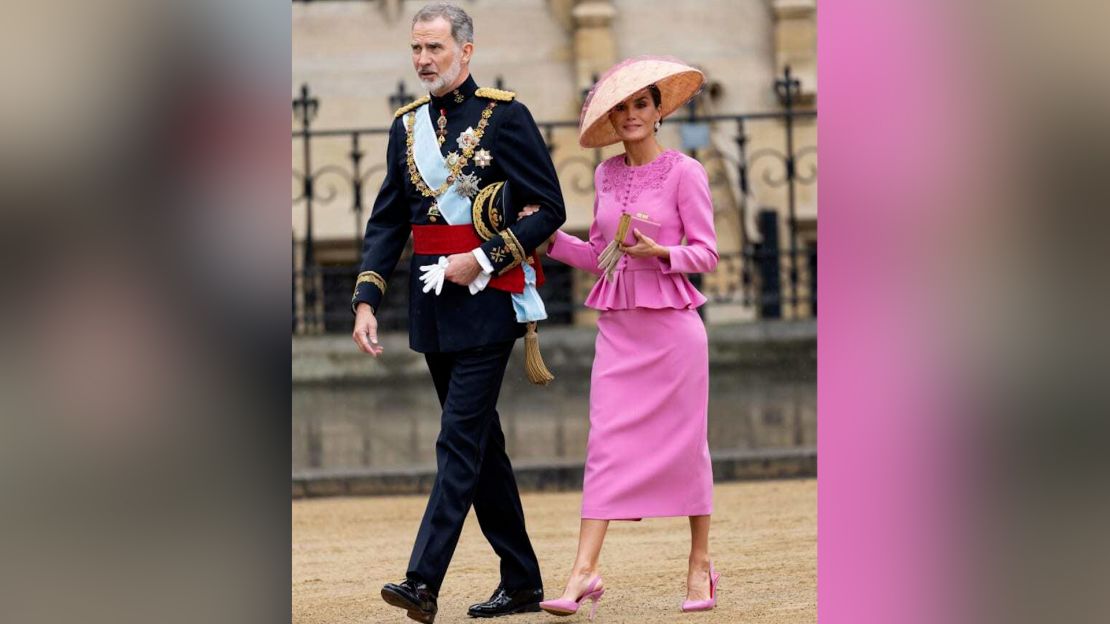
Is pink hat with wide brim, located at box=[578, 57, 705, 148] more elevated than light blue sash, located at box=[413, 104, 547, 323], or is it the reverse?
pink hat with wide brim, located at box=[578, 57, 705, 148]

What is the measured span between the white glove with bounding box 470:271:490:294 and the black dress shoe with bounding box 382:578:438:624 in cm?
85

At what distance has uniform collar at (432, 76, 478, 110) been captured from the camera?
541 cm

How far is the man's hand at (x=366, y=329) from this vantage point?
5332 millimetres

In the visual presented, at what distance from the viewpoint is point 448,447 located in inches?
209

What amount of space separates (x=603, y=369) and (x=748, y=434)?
5166 millimetres

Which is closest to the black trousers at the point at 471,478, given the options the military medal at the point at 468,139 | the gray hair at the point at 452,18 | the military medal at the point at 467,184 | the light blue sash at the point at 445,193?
the light blue sash at the point at 445,193

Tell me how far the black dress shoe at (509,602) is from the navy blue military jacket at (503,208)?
85cm

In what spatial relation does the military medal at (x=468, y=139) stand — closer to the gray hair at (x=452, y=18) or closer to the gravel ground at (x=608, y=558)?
the gray hair at (x=452, y=18)

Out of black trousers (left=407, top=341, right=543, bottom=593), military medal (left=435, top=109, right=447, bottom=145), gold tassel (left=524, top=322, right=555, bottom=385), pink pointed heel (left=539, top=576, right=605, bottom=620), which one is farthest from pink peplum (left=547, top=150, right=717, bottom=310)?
pink pointed heel (left=539, top=576, right=605, bottom=620)

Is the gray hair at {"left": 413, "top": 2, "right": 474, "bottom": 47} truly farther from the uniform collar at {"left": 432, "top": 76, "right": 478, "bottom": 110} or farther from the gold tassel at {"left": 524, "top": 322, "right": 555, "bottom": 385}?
the gold tassel at {"left": 524, "top": 322, "right": 555, "bottom": 385}

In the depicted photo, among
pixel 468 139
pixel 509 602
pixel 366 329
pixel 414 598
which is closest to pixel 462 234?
pixel 468 139
